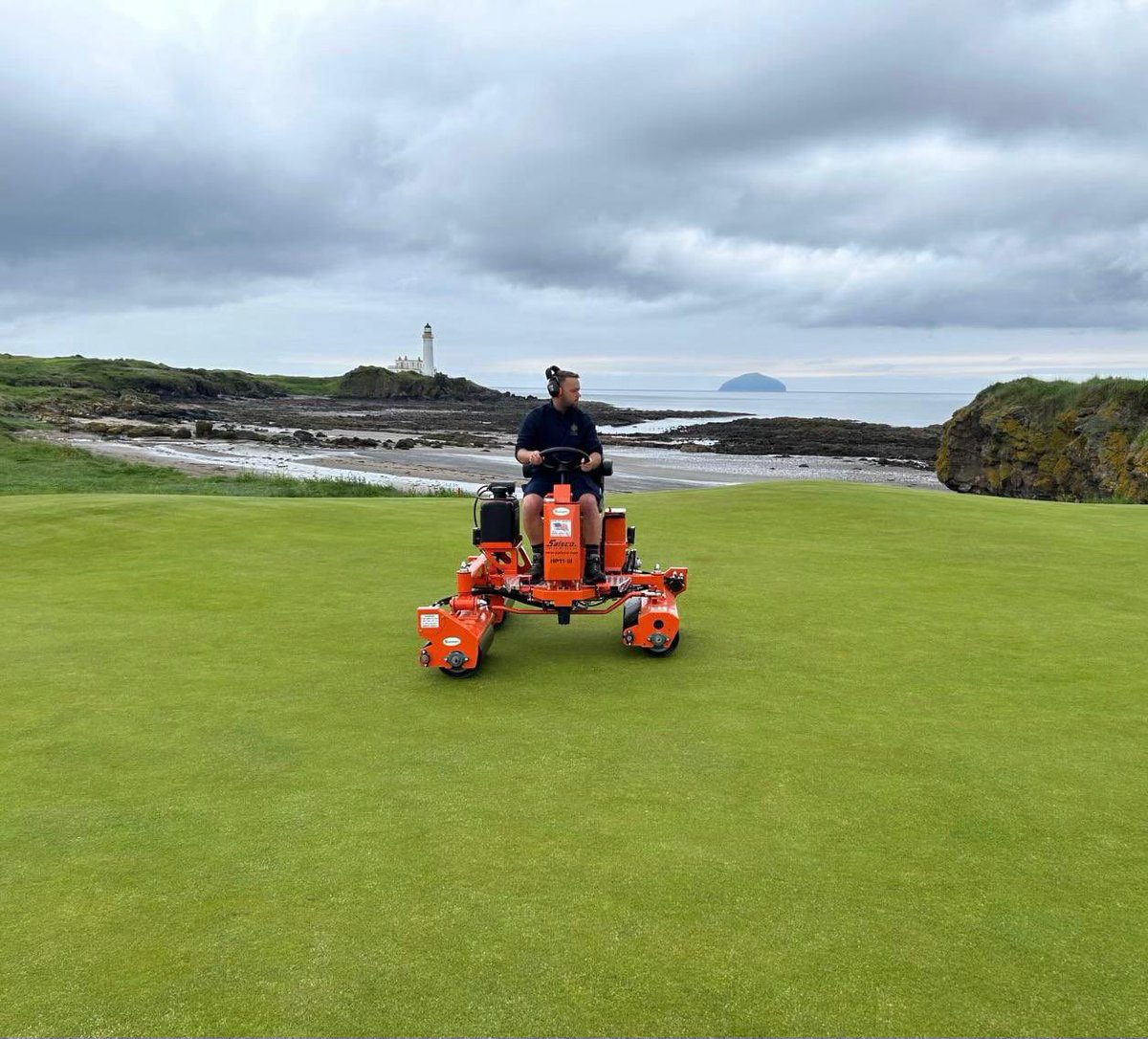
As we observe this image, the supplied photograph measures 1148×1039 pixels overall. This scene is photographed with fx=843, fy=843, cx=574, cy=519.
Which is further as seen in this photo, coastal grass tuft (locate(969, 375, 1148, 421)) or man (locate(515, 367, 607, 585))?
coastal grass tuft (locate(969, 375, 1148, 421))

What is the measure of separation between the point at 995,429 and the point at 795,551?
30600mm

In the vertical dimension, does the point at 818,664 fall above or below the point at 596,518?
below

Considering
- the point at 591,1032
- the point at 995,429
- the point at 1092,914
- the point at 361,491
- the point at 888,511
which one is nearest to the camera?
the point at 591,1032

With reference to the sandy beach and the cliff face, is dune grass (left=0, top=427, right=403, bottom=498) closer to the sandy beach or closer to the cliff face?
the sandy beach

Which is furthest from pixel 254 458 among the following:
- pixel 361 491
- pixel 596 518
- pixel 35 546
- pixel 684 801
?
pixel 684 801

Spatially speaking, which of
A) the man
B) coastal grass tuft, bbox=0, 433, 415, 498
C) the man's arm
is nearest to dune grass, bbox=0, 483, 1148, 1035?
the man

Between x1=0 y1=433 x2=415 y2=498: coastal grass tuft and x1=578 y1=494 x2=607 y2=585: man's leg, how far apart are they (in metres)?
18.9

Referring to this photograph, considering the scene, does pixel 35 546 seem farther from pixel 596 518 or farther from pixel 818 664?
pixel 818 664

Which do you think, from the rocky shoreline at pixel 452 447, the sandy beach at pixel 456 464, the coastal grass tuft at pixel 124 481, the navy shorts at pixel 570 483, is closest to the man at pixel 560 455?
the navy shorts at pixel 570 483

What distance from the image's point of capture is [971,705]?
5.74 m

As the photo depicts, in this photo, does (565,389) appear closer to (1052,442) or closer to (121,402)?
(1052,442)

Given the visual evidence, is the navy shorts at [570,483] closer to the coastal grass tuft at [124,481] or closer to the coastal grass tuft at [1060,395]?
the coastal grass tuft at [124,481]

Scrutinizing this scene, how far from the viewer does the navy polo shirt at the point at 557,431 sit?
25.5ft

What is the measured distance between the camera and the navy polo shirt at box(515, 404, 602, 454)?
777 centimetres
